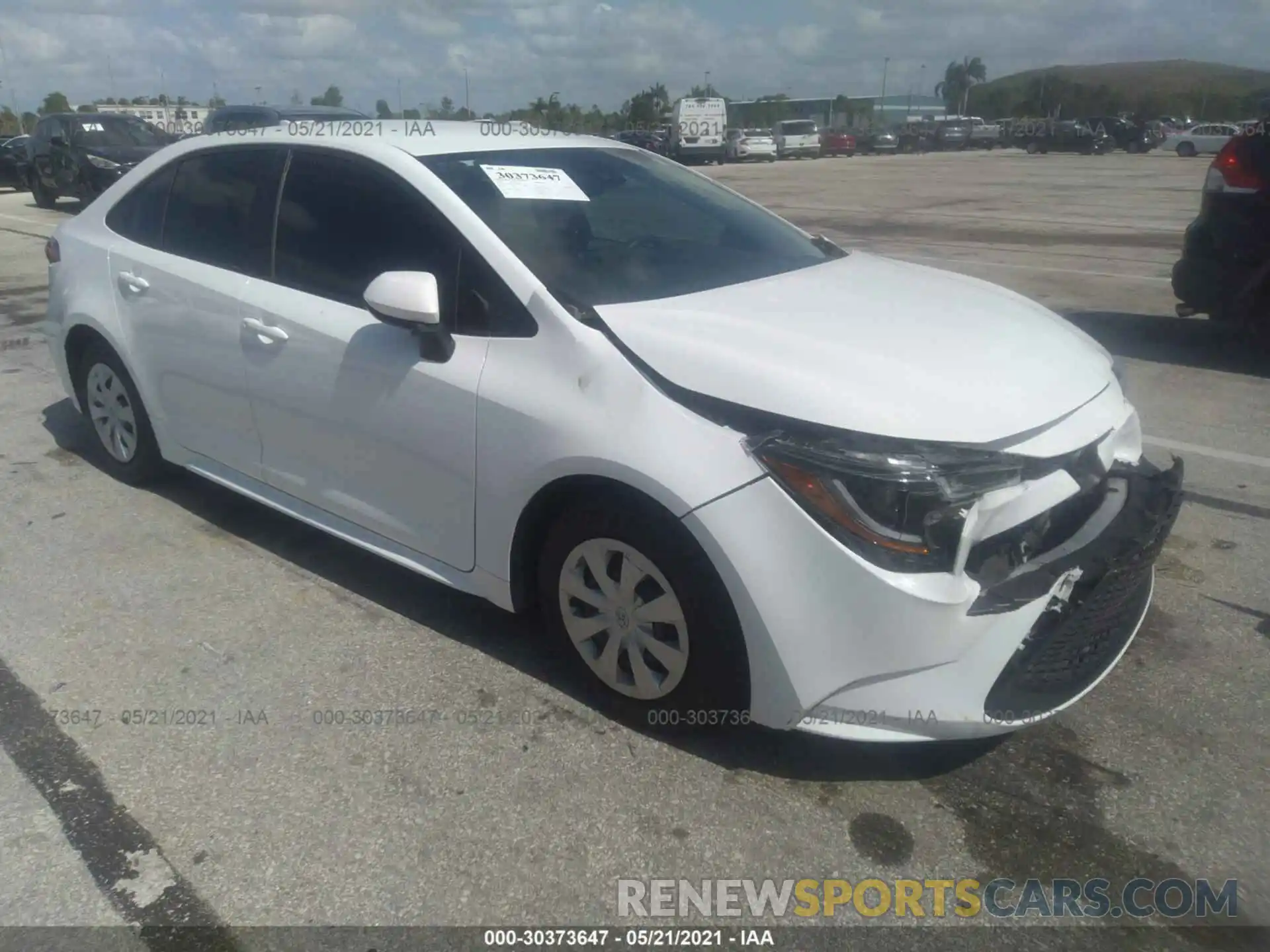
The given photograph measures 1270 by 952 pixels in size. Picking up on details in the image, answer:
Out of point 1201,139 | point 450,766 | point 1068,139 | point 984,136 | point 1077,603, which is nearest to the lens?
point 1077,603

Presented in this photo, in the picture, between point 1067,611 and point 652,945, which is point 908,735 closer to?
point 1067,611

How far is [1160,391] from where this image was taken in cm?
633

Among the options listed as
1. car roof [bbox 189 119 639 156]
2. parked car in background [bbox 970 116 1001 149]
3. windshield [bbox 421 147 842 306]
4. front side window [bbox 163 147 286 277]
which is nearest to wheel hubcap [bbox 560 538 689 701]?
windshield [bbox 421 147 842 306]

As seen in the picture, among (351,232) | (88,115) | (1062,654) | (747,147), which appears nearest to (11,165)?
(88,115)

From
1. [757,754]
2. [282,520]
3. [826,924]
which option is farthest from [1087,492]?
[282,520]

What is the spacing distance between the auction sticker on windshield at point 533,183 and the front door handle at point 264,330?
3.00 feet

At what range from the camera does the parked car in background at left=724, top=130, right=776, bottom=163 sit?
3966cm

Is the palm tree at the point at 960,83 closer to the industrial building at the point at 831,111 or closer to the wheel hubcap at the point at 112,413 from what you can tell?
the industrial building at the point at 831,111

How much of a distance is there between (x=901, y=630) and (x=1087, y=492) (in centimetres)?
77

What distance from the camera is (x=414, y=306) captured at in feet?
9.86

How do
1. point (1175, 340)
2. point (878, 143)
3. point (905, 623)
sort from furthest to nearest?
point (878, 143) < point (1175, 340) < point (905, 623)

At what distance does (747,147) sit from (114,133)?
26.6m

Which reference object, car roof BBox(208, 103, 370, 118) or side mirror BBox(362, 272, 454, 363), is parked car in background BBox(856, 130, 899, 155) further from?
side mirror BBox(362, 272, 454, 363)

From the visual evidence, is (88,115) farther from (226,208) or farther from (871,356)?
(871,356)
